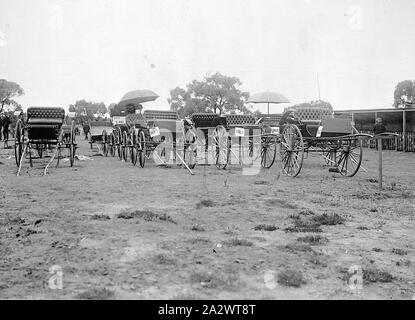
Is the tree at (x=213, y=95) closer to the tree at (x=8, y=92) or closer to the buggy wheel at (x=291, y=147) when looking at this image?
the tree at (x=8, y=92)

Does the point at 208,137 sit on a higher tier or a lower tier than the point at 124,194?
higher

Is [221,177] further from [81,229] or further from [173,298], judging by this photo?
[173,298]

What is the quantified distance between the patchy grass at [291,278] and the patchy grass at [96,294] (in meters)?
1.19

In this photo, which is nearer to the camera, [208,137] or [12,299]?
[12,299]

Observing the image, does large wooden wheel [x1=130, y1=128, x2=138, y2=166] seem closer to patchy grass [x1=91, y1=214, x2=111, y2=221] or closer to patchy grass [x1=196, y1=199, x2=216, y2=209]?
patchy grass [x1=196, y1=199, x2=216, y2=209]

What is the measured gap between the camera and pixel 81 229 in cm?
471

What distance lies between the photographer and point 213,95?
6862cm

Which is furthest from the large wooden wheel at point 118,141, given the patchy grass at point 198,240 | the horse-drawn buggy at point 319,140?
the patchy grass at point 198,240

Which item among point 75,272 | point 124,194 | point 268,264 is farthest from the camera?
point 124,194

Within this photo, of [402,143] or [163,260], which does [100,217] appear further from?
[402,143]

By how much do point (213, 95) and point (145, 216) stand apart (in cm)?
6418

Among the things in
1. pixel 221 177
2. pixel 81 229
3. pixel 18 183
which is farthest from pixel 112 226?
pixel 221 177

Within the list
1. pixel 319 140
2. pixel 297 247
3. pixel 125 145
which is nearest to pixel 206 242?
pixel 297 247
